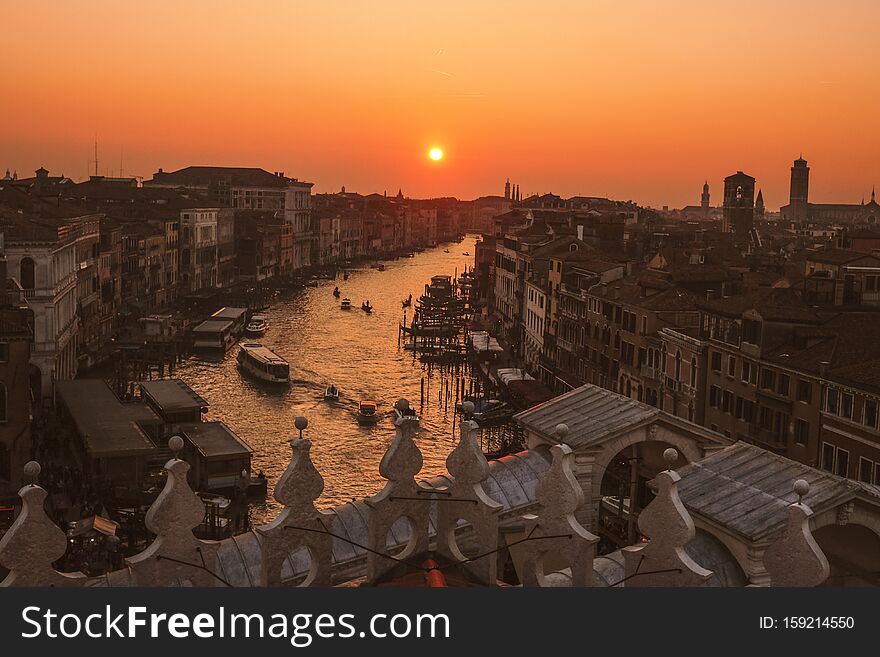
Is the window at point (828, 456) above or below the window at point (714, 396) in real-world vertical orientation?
below

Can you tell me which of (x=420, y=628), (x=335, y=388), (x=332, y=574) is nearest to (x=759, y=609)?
(x=420, y=628)

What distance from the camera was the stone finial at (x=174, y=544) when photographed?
3396 mm

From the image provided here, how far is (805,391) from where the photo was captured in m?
15.1

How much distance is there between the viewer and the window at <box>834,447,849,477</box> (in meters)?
14.1

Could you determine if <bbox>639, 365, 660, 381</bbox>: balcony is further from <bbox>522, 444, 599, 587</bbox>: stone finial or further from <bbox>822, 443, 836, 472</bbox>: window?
<bbox>522, 444, 599, 587</bbox>: stone finial

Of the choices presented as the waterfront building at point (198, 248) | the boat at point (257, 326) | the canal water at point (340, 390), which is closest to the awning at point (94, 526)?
the canal water at point (340, 390)

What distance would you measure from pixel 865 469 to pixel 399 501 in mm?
10948

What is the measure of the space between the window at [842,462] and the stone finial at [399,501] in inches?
440

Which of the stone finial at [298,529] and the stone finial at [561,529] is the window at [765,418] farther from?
the stone finial at [298,529]

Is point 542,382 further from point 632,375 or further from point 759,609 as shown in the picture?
point 759,609

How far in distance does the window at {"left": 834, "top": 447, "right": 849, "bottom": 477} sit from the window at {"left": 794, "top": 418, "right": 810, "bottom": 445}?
2.24ft

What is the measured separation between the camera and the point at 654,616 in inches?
113

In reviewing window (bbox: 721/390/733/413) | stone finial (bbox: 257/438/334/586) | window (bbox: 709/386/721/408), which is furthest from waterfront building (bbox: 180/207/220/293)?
stone finial (bbox: 257/438/334/586)

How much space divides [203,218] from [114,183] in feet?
29.0
